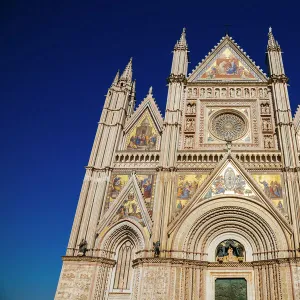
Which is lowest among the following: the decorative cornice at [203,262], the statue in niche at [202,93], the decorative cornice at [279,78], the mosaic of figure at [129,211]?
the decorative cornice at [203,262]

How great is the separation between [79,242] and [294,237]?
11344mm

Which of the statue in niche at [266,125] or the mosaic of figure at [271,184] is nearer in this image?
the mosaic of figure at [271,184]

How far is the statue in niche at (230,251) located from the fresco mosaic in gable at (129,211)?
4564 millimetres

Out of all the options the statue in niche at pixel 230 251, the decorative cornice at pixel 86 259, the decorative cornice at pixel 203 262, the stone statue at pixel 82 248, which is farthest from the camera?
the statue in niche at pixel 230 251

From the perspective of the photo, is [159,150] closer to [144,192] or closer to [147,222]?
[144,192]

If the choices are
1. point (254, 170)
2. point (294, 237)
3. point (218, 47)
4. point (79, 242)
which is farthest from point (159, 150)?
point (218, 47)

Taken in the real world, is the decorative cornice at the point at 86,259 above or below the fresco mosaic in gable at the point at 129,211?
below

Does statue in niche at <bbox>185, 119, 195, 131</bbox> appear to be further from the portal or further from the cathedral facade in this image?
the portal

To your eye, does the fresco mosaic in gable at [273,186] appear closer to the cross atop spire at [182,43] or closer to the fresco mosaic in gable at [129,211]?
the fresco mosaic in gable at [129,211]

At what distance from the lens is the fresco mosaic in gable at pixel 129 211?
18406 millimetres

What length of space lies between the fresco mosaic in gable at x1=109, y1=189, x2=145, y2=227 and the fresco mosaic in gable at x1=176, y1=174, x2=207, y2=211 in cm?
227

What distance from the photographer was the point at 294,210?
1736 cm

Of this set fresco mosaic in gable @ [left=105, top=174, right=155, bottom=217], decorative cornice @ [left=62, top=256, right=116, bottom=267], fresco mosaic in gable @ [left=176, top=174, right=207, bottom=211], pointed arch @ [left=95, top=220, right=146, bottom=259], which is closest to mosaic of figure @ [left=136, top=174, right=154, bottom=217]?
fresco mosaic in gable @ [left=105, top=174, right=155, bottom=217]

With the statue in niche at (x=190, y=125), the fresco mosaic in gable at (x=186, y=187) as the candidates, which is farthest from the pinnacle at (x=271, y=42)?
the fresco mosaic in gable at (x=186, y=187)
